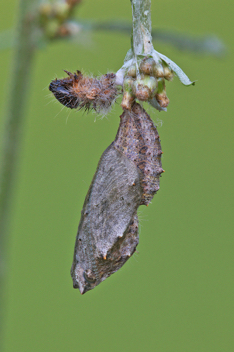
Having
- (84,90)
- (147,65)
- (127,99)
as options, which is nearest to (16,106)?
(84,90)

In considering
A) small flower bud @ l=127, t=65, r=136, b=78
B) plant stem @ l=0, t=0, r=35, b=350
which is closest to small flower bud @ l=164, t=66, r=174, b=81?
small flower bud @ l=127, t=65, r=136, b=78

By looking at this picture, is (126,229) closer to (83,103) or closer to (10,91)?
(83,103)

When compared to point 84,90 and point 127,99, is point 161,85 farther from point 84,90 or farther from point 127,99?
point 84,90

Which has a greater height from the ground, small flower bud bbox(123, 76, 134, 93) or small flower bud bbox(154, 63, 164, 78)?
small flower bud bbox(154, 63, 164, 78)

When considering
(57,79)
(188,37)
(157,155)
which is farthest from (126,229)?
(188,37)

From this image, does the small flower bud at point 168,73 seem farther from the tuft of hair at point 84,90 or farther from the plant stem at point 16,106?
the plant stem at point 16,106

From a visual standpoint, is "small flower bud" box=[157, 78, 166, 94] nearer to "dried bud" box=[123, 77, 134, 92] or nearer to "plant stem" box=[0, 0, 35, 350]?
"dried bud" box=[123, 77, 134, 92]
